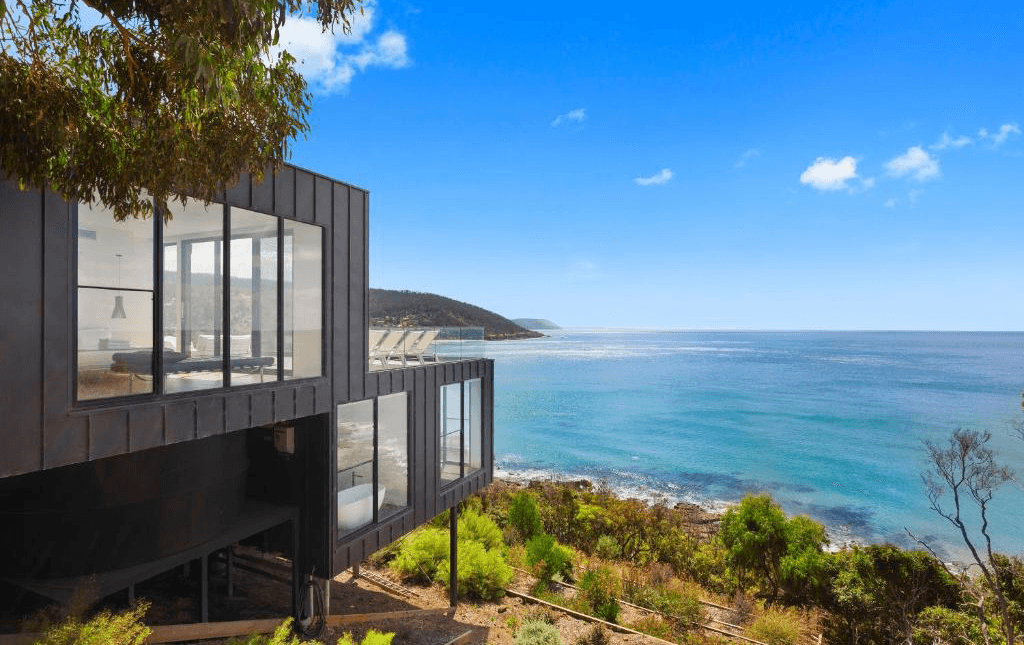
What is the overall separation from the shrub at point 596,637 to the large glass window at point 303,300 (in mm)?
6433

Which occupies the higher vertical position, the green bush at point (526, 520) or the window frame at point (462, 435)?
the window frame at point (462, 435)

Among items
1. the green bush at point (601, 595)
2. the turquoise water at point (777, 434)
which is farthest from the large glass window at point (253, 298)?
the turquoise water at point (777, 434)

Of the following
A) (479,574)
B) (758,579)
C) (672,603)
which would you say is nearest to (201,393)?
(479,574)

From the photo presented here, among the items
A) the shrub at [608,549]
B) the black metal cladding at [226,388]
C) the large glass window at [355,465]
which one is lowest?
the shrub at [608,549]

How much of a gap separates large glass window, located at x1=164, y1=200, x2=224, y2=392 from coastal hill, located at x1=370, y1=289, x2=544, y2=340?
2761 mm

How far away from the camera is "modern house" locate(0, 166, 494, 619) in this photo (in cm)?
409

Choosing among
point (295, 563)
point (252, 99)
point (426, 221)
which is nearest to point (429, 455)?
point (295, 563)

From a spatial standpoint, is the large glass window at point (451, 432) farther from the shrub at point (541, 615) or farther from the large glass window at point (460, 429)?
the shrub at point (541, 615)

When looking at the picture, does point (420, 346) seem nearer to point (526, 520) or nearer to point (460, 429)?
point (460, 429)

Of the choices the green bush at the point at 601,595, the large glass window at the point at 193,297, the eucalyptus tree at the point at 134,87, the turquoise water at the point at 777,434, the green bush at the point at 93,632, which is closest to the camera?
the eucalyptus tree at the point at 134,87

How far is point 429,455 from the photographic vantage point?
891 centimetres

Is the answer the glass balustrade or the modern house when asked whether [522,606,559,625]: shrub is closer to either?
the modern house

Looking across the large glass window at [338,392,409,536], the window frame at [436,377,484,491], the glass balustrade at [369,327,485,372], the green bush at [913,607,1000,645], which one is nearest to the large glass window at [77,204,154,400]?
the large glass window at [338,392,409,536]

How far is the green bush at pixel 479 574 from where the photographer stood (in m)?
10.9
